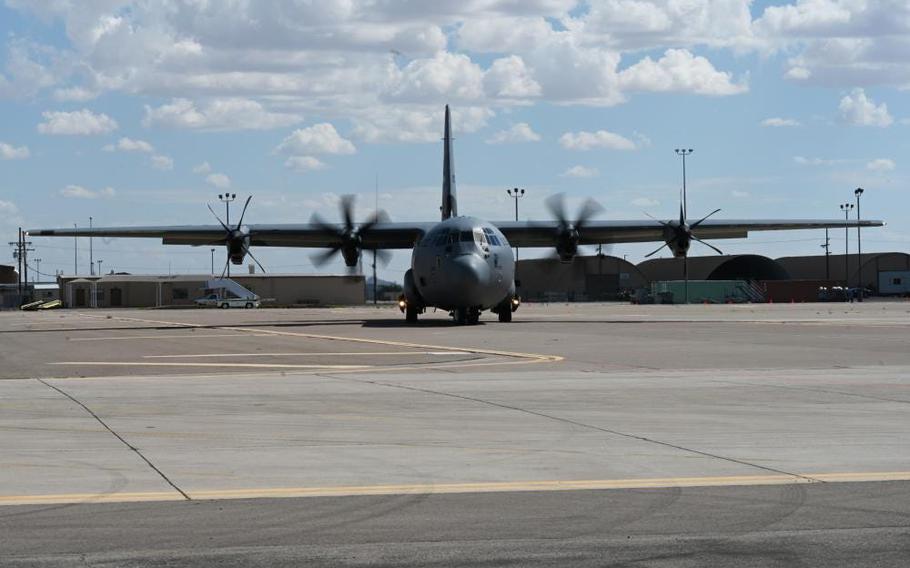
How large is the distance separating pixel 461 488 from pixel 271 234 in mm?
44789

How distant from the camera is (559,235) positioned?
5372cm

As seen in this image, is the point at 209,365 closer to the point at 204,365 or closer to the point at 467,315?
the point at 204,365

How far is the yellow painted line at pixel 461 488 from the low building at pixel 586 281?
135983 millimetres

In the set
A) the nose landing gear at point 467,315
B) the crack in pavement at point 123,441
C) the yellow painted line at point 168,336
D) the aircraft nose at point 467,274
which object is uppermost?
the aircraft nose at point 467,274

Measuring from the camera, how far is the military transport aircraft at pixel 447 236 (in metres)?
44.5

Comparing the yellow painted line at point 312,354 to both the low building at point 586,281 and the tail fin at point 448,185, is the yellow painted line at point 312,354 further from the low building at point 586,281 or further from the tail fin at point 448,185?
the low building at point 586,281

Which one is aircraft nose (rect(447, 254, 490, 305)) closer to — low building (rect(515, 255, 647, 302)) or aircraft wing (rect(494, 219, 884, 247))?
aircraft wing (rect(494, 219, 884, 247))

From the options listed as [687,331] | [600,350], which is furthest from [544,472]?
[687,331]

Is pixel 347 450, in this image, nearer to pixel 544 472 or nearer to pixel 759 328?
pixel 544 472

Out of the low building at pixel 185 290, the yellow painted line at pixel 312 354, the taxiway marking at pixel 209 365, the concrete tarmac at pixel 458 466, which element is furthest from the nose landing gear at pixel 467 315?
the low building at pixel 185 290

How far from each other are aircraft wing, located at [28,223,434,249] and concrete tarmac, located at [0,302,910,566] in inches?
1153

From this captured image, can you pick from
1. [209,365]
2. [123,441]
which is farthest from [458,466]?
[209,365]

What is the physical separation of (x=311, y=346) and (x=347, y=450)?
20.4 metres

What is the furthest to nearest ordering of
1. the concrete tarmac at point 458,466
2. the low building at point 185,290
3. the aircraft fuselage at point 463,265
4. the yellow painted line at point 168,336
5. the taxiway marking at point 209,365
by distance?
the low building at point 185,290 → the aircraft fuselage at point 463,265 → the yellow painted line at point 168,336 → the taxiway marking at point 209,365 → the concrete tarmac at point 458,466
